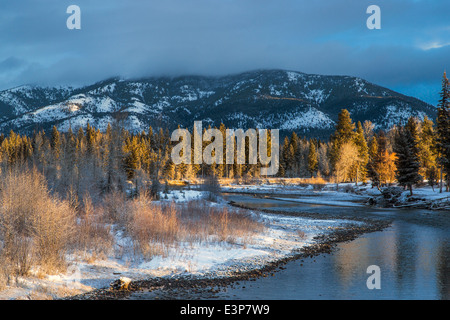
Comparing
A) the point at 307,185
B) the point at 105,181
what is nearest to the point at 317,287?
the point at 105,181

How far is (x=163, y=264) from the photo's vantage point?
14406mm

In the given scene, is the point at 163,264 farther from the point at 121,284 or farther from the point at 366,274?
the point at 366,274

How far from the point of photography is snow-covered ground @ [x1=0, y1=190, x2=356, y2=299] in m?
10.8

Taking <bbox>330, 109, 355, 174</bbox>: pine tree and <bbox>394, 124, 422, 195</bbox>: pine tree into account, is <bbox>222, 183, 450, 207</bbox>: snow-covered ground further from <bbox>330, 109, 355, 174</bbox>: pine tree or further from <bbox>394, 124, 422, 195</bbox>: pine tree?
<bbox>330, 109, 355, 174</bbox>: pine tree

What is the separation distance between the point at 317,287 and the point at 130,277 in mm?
6538

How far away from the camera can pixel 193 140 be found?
333 feet

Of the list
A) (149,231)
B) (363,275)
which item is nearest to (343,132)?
(363,275)

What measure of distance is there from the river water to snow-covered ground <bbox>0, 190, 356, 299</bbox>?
169 cm

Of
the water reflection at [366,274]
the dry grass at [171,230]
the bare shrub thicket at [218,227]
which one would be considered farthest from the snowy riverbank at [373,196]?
the dry grass at [171,230]

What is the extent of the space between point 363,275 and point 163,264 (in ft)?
25.5

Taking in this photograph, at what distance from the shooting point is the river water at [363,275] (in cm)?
1176

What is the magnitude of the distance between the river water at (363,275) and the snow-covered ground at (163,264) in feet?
5.56

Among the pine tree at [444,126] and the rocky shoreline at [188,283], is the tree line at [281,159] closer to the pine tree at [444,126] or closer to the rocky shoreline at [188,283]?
the pine tree at [444,126]
